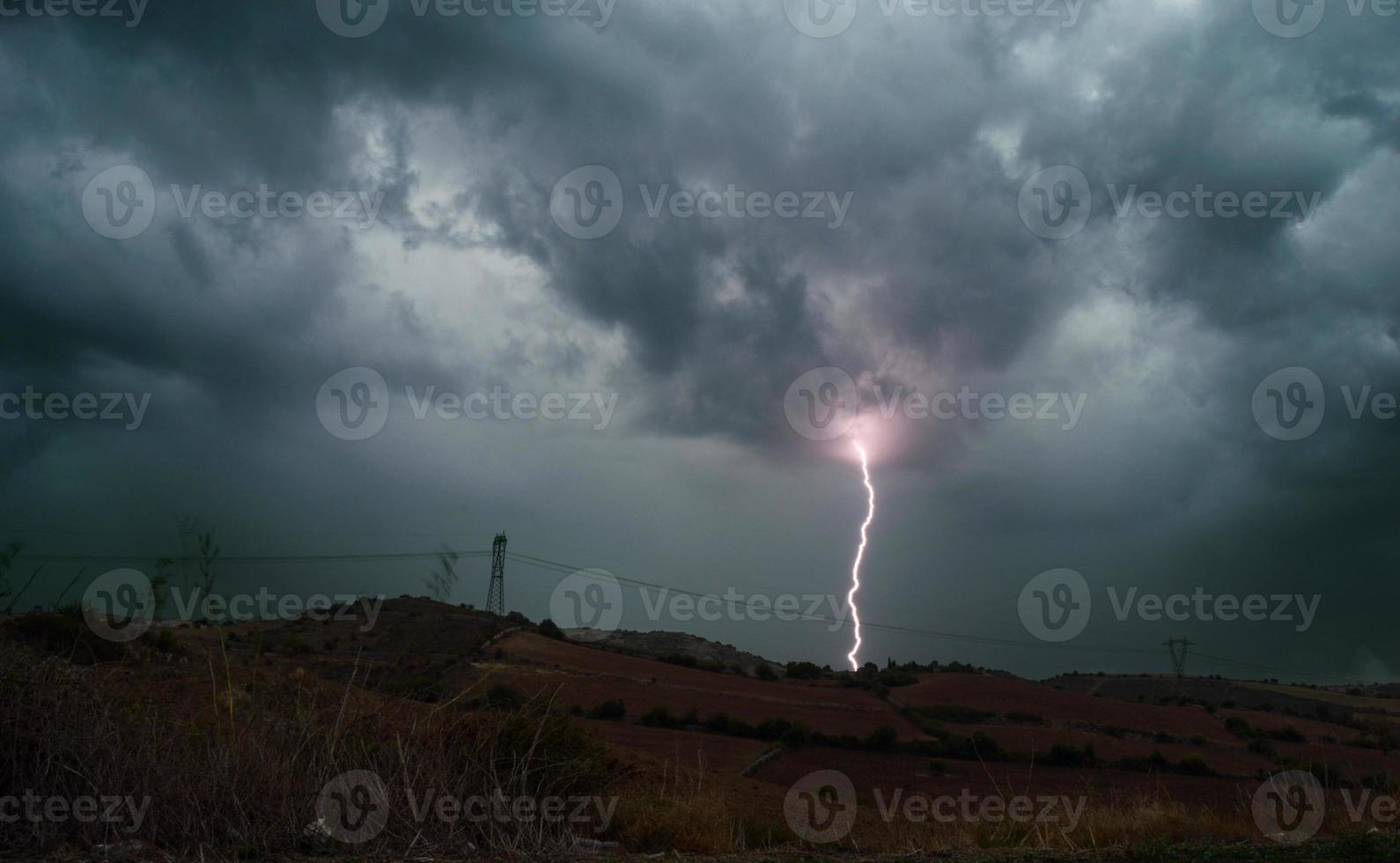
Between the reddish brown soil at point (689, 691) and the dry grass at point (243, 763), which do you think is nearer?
the dry grass at point (243, 763)

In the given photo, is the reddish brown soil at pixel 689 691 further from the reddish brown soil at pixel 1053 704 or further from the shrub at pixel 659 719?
the reddish brown soil at pixel 1053 704

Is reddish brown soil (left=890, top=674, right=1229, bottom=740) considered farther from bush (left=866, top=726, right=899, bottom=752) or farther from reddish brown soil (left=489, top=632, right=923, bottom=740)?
bush (left=866, top=726, right=899, bottom=752)

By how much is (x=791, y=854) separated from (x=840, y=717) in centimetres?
2875

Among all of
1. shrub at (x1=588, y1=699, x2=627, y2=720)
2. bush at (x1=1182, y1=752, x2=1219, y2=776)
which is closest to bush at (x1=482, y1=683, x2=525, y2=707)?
shrub at (x1=588, y1=699, x2=627, y2=720)

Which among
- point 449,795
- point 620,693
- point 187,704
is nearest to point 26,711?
point 187,704

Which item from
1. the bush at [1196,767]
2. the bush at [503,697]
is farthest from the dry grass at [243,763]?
the bush at [1196,767]

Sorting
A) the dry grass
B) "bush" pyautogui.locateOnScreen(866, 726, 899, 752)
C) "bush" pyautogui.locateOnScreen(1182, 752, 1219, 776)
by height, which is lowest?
the dry grass

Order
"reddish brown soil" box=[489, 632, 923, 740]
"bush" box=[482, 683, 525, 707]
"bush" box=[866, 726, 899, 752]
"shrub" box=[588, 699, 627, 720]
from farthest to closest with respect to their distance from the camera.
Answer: "reddish brown soil" box=[489, 632, 923, 740] < "bush" box=[866, 726, 899, 752] < "shrub" box=[588, 699, 627, 720] < "bush" box=[482, 683, 525, 707]

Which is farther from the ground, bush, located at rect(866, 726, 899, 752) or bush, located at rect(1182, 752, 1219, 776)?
bush, located at rect(1182, 752, 1219, 776)

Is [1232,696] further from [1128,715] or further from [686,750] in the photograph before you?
[686,750]

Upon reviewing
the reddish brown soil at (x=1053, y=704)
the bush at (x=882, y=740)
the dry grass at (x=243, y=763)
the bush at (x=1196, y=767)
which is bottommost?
the dry grass at (x=243, y=763)

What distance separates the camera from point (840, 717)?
35.8 m

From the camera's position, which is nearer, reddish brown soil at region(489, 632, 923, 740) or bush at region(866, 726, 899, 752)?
bush at region(866, 726, 899, 752)

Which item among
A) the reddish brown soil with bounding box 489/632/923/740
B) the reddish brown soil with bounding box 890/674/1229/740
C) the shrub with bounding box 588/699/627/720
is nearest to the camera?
the shrub with bounding box 588/699/627/720
